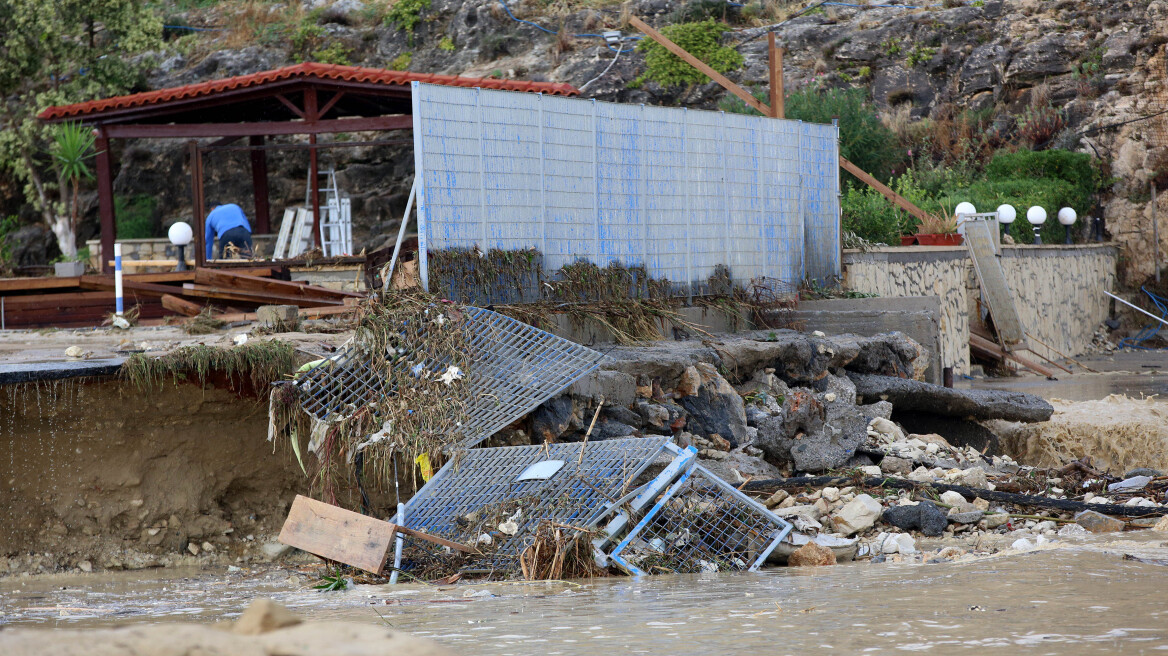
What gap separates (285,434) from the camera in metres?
7.55

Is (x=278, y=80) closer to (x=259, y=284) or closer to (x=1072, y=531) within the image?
(x=259, y=284)

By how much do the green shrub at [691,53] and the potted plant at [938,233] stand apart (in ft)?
31.5

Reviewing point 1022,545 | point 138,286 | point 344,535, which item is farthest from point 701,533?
point 138,286

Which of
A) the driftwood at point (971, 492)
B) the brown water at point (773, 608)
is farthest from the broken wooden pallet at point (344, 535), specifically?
the driftwood at point (971, 492)

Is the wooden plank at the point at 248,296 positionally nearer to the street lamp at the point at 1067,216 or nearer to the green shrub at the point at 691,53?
the street lamp at the point at 1067,216

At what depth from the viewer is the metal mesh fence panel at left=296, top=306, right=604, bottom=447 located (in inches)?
276

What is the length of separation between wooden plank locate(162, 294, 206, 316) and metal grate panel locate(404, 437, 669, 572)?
6.05 meters

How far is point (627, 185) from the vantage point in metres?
10.6

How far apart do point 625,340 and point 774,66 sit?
6032 mm

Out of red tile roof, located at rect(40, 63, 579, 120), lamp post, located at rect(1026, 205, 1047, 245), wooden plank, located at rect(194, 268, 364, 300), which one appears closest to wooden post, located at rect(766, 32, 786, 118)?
red tile roof, located at rect(40, 63, 579, 120)

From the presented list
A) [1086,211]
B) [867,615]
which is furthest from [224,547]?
[1086,211]

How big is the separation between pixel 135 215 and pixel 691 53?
1258cm

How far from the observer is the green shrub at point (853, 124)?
2078 centimetres

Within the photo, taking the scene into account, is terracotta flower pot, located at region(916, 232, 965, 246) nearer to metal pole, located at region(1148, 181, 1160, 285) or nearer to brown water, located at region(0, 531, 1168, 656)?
Result: metal pole, located at region(1148, 181, 1160, 285)
